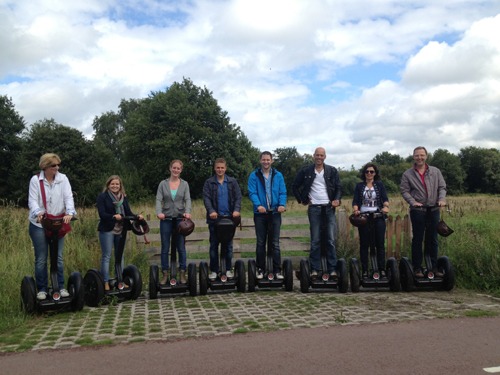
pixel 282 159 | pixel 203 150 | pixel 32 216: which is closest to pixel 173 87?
pixel 203 150

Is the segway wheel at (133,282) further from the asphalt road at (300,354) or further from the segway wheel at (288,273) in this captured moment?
the asphalt road at (300,354)

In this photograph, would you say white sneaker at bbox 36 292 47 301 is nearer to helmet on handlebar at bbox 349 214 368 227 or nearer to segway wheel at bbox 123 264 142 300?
segway wheel at bbox 123 264 142 300

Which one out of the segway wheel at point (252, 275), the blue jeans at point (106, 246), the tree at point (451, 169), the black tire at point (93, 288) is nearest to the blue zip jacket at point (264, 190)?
the segway wheel at point (252, 275)

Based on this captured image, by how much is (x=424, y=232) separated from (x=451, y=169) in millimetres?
63339

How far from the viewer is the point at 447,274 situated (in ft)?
23.2

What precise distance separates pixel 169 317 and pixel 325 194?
3.12m

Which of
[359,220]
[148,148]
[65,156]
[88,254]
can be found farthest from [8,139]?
[359,220]

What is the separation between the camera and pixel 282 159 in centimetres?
7881

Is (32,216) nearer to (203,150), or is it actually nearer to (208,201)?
(208,201)

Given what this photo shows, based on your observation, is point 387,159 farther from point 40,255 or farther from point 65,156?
point 40,255

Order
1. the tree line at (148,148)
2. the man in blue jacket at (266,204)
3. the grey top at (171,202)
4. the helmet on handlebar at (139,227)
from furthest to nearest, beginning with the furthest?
the tree line at (148,148) < the man in blue jacket at (266,204) < the grey top at (171,202) < the helmet on handlebar at (139,227)

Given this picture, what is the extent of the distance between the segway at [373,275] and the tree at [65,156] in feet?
112

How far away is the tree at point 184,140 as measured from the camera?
137 feet

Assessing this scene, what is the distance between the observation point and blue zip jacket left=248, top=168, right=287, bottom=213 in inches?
291
